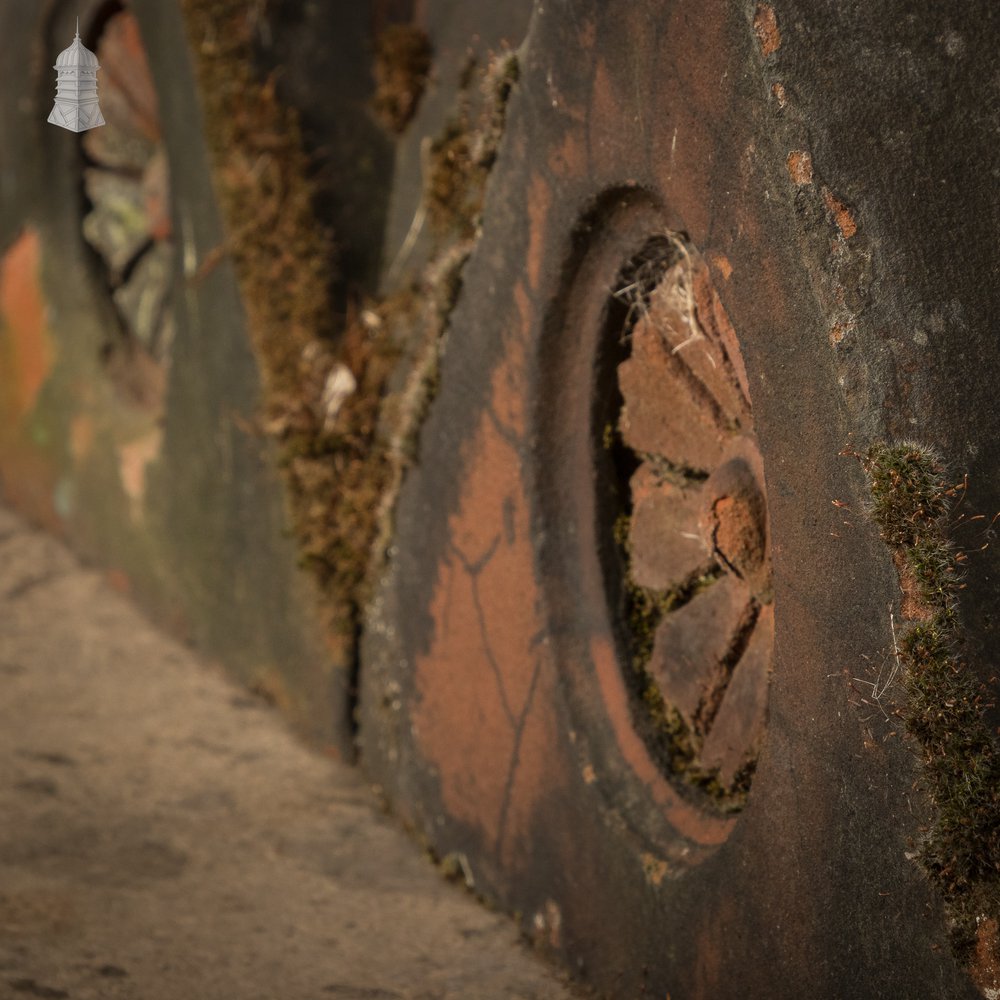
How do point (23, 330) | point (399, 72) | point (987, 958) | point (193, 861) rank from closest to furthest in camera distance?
1. point (987, 958)
2. point (193, 861)
3. point (399, 72)
4. point (23, 330)

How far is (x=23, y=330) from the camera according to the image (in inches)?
172

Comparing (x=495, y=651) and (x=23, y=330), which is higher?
(x=23, y=330)

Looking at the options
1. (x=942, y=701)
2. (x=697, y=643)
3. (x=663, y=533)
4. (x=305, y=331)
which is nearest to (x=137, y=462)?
(x=305, y=331)

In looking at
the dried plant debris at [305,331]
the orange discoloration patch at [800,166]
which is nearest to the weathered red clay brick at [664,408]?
the orange discoloration patch at [800,166]

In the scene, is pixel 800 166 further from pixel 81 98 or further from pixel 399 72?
pixel 399 72

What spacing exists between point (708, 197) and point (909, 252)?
31cm

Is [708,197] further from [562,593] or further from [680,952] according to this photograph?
[680,952]

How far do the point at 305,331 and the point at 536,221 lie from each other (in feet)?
3.33

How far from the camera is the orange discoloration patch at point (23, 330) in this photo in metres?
4.25

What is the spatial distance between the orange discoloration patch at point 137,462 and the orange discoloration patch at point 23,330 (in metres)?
0.61

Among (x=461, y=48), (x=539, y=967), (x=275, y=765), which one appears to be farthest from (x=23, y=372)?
(x=539, y=967)

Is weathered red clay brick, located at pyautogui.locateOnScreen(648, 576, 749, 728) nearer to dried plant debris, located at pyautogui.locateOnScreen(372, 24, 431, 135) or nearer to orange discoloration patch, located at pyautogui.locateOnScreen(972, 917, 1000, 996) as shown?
orange discoloration patch, located at pyautogui.locateOnScreen(972, 917, 1000, 996)

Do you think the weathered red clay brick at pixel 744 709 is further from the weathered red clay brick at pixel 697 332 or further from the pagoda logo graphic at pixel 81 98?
the pagoda logo graphic at pixel 81 98

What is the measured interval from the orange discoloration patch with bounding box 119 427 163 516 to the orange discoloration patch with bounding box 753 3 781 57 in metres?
2.49
